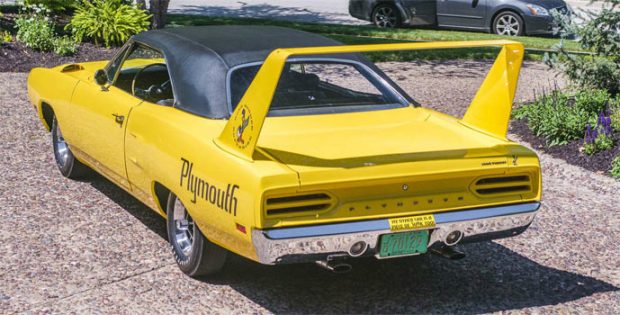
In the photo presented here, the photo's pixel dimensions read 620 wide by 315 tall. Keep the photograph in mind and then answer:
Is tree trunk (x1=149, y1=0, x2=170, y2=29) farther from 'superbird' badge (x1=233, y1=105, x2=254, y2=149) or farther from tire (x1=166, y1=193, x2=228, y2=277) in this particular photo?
'superbird' badge (x1=233, y1=105, x2=254, y2=149)

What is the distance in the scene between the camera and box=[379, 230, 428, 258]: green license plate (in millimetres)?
5262

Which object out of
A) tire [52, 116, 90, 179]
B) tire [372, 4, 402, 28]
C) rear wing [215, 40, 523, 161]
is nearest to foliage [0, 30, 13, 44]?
tire [52, 116, 90, 179]

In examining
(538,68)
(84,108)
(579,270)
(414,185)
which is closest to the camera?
(414,185)

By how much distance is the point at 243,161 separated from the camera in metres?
5.21

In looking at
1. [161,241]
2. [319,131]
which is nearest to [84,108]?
[161,241]

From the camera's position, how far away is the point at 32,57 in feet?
44.3

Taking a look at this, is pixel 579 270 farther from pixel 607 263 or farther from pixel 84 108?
pixel 84 108

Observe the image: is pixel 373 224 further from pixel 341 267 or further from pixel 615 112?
pixel 615 112

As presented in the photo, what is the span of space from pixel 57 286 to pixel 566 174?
4.89 meters

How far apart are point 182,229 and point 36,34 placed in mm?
8506

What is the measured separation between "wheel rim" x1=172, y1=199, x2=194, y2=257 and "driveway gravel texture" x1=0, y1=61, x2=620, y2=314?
7.0 inches

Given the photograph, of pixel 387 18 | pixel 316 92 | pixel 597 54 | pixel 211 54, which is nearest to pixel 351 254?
pixel 316 92

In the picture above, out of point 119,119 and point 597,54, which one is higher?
point 119,119

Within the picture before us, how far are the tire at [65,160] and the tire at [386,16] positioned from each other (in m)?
12.3
